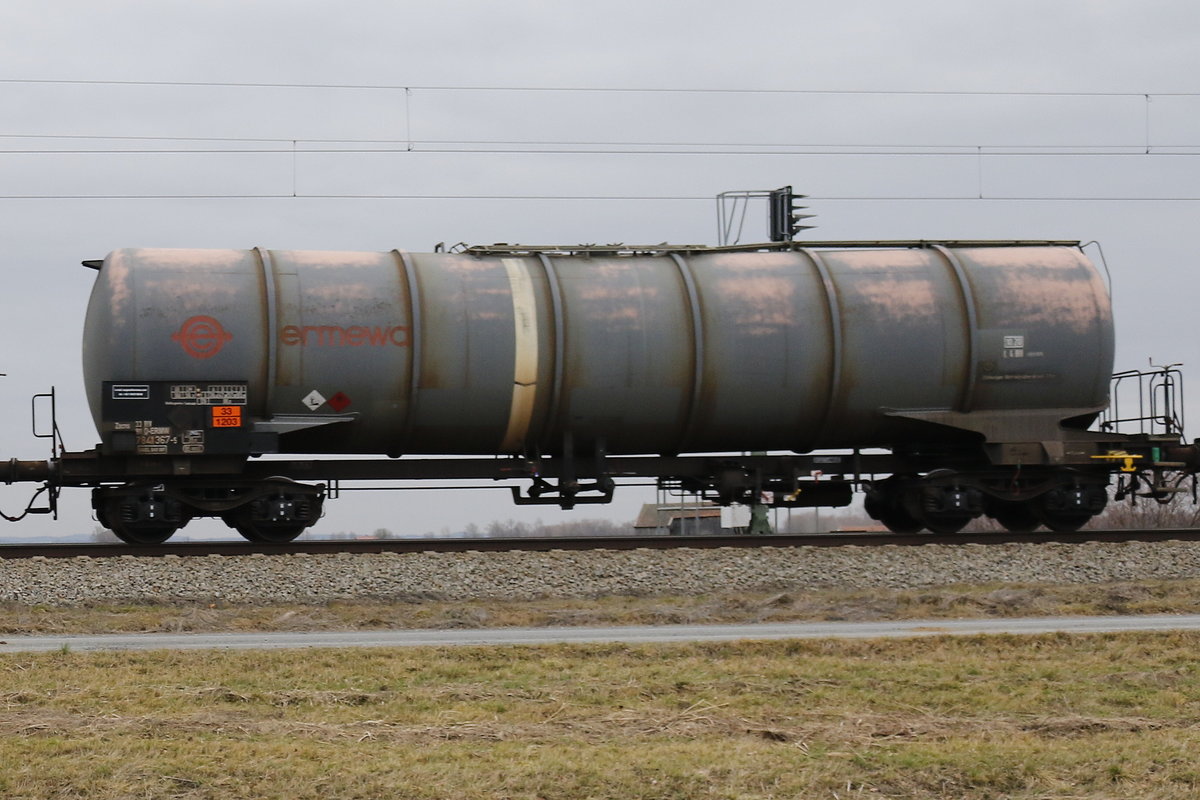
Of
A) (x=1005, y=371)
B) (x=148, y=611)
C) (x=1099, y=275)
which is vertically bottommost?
(x=148, y=611)

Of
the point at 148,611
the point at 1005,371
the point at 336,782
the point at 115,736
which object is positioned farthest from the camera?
the point at 1005,371

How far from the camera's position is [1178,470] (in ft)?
66.5

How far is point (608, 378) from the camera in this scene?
725 inches

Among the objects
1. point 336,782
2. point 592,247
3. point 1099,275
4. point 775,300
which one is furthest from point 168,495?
point 1099,275

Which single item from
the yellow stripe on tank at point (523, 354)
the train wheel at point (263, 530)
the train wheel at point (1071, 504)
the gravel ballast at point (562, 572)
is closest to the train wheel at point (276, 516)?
the train wheel at point (263, 530)

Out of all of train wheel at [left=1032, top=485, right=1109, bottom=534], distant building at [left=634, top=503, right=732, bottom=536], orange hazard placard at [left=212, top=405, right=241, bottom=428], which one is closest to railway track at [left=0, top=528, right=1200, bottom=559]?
train wheel at [left=1032, top=485, right=1109, bottom=534]

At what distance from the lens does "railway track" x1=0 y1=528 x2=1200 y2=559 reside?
1694 cm

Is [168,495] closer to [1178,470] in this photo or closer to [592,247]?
→ [592,247]

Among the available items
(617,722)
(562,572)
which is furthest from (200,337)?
(617,722)

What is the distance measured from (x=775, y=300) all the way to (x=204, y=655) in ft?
34.4

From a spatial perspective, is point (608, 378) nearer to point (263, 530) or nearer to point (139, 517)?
point (263, 530)

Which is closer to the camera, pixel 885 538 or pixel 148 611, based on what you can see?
pixel 148 611

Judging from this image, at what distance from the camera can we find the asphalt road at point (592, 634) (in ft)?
37.3

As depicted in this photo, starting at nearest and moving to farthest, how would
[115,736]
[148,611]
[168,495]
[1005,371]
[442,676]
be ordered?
[115,736] → [442,676] → [148,611] → [168,495] → [1005,371]
